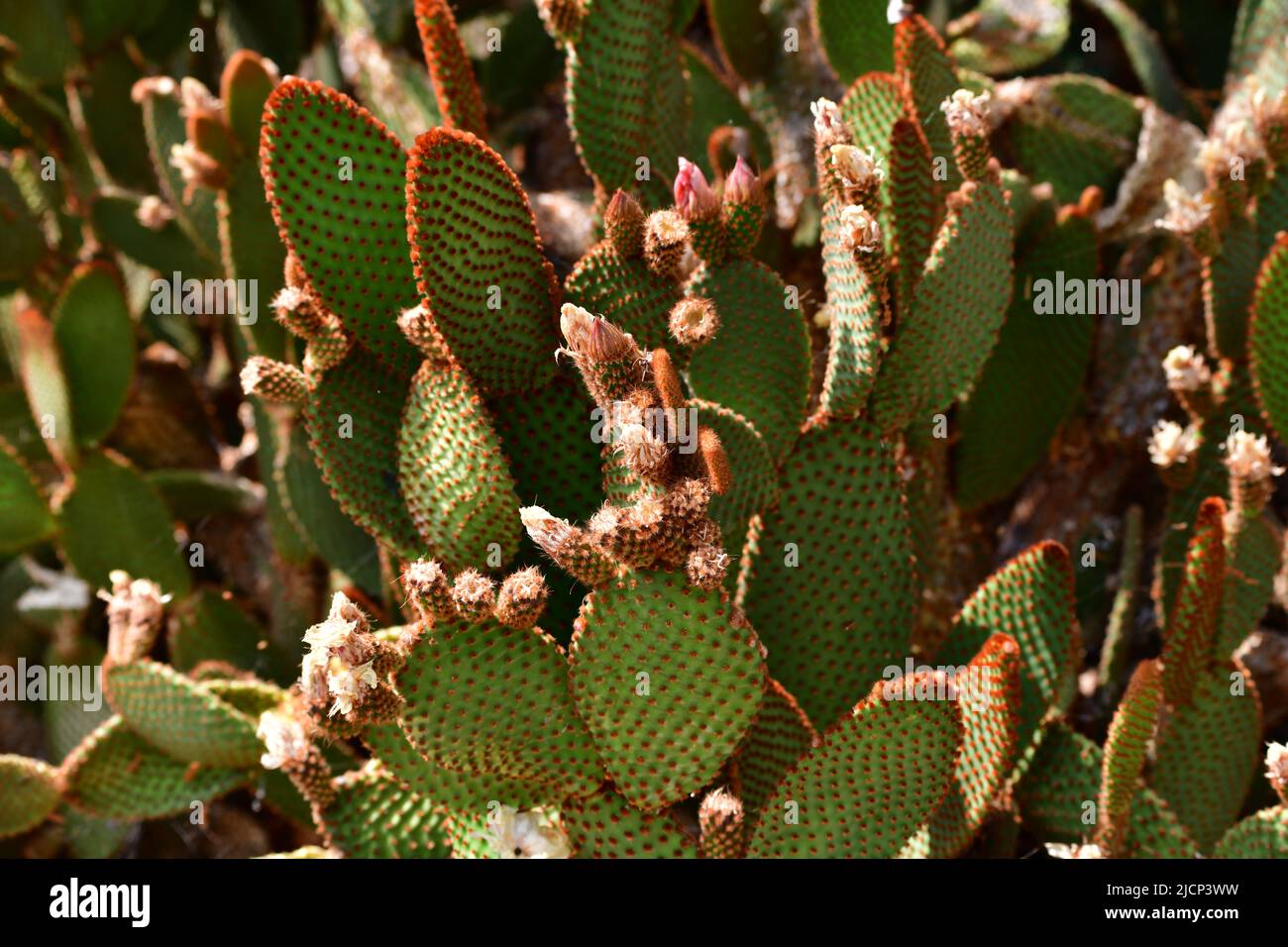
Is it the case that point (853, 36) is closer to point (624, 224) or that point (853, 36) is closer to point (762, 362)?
point (762, 362)

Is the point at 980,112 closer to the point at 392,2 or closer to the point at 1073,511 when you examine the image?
the point at 1073,511

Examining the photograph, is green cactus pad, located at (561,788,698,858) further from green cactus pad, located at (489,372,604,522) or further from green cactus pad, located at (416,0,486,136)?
green cactus pad, located at (416,0,486,136)

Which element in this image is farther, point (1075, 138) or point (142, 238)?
point (142, 238)

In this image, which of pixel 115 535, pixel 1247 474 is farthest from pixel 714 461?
pixel 115 535

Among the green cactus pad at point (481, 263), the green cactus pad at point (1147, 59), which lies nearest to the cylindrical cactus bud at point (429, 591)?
the green cactus pad at point (481, 263)

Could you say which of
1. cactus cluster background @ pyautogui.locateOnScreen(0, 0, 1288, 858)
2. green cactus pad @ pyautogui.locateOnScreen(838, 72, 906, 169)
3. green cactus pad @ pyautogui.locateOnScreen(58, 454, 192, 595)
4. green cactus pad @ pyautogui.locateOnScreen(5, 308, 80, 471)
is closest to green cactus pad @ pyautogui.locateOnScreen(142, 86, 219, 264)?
cactus cluster background @ pyautogui.locateOnScreen(0, 0, 1288, 858)

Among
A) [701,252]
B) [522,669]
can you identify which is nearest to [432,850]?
[522,669]
